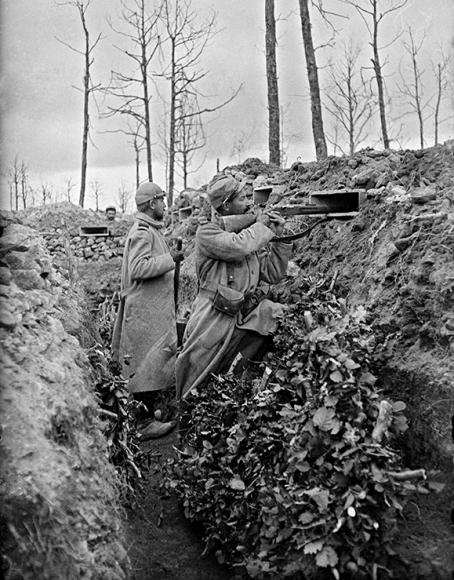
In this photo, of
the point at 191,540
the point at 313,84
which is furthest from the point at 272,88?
the point at 191,540

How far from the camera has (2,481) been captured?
2852 mm

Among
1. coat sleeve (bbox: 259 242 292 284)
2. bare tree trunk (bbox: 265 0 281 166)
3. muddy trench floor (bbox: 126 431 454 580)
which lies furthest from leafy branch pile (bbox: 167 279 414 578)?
bare tree trunk (bbox: 265 0 281 166)

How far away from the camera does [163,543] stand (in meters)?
4.35

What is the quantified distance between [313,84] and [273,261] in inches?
319

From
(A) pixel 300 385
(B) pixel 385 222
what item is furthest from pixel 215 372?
(B) pixel 385 222

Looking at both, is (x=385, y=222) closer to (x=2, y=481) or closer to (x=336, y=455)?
(x=336, y=455)

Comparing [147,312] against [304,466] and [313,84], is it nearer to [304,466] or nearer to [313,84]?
[304,466]

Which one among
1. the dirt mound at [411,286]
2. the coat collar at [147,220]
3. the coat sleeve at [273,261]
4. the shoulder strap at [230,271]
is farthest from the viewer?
the coat collar at [147,220]

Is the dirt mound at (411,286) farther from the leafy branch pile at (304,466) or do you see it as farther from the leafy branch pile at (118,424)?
the leafy branch pile at (118,424)

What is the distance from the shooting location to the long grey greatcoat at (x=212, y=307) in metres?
5.38

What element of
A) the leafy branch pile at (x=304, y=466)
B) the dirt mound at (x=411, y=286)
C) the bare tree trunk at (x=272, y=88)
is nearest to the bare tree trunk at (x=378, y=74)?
the bare tree trunk at (x=272, y=88)

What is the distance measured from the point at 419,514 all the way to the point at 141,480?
6.61 ft

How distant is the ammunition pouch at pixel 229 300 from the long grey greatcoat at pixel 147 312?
1.29 meters

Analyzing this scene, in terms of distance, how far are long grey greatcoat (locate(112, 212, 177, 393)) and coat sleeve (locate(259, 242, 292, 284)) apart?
1264 mm
